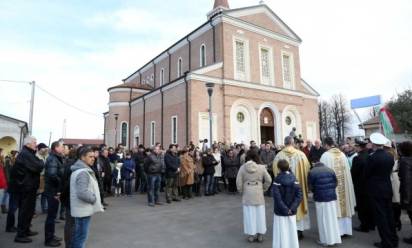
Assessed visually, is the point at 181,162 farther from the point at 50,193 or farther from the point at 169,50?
the point at 169,50

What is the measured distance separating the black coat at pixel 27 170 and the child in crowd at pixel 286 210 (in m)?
5.11

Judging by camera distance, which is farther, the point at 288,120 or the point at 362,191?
the point at 288,120

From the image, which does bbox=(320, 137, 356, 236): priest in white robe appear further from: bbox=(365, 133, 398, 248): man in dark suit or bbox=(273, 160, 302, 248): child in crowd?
bbox=(273, 160, 302, 248): child in crowd

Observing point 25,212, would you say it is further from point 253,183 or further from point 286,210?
point 286,210

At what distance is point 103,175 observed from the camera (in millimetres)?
11180

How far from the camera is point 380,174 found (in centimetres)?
574

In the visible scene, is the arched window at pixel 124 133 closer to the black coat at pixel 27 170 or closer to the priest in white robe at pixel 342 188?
the black coat at pixel 27 170

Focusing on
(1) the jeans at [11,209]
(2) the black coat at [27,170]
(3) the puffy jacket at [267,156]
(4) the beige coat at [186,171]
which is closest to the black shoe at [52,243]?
(2) the black coat at [27,170]

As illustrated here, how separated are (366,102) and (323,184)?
763 centimetres

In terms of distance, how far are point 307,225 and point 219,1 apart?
110 feet

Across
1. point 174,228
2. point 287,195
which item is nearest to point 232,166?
point 174,228

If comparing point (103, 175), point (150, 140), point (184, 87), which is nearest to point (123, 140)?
point (150, 140)

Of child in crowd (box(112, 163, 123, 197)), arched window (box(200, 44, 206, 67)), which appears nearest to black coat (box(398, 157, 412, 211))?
child in crowd (box(112, 163, 123, 197))

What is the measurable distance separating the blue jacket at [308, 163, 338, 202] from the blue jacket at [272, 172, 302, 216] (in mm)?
915
